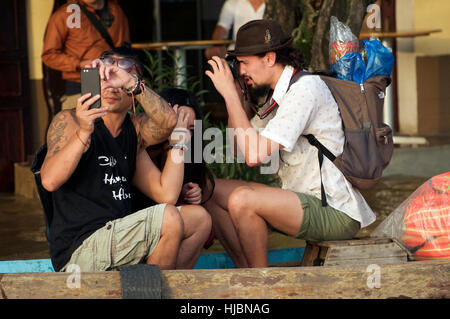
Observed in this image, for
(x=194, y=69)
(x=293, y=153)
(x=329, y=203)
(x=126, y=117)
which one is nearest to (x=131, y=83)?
(x=126, y=117)

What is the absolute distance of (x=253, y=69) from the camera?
11.8ft

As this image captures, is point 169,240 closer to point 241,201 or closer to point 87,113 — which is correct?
point 241,201

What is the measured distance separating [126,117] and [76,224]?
569 millimetres

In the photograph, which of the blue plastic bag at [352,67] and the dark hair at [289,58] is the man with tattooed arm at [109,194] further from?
the blue plastic bag at [352,67]

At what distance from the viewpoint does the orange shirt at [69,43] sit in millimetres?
5965

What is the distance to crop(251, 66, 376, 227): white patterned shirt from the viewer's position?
11.0ft

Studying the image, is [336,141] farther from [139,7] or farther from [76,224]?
[139,7]

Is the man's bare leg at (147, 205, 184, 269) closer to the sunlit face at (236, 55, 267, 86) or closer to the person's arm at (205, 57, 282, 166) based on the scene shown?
the person's arm at (205, 57, 282, 166)

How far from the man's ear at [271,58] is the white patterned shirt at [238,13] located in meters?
3.11

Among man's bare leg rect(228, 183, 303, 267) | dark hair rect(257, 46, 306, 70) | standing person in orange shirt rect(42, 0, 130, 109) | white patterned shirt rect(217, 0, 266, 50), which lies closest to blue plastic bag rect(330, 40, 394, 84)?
dark hair rect(257, 46, 306, 70)

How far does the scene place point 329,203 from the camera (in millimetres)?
3516

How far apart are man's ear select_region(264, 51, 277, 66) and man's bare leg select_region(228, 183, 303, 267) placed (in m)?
0.60

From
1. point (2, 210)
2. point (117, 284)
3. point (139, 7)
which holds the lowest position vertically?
point (2, 210)

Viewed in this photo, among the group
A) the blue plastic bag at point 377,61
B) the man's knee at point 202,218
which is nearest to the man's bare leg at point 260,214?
the man's knee at point 202,218
